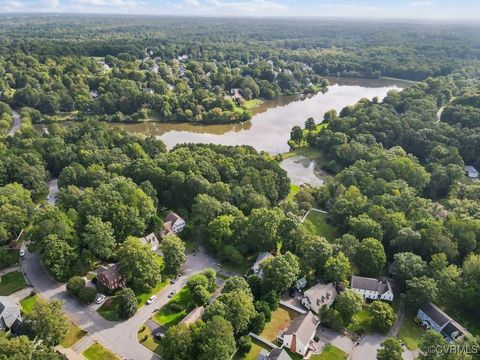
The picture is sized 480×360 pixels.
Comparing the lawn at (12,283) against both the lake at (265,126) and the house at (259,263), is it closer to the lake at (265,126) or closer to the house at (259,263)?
the house at (259,263)

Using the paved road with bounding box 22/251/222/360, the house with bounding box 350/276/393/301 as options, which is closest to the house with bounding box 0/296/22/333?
the paved road with bounding box 22/251/222/360

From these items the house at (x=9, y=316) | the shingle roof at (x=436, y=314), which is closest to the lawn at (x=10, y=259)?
the house at (x=9, y=316)

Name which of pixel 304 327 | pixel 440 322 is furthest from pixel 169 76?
pixel 440 322

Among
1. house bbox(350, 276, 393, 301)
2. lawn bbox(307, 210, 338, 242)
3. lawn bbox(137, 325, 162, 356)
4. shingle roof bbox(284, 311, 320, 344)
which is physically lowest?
lawn bbox(307, 210, 338, 242)

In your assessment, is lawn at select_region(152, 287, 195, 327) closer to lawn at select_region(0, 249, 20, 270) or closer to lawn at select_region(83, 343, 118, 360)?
lawn at select_region(83, 343, 118, 360)

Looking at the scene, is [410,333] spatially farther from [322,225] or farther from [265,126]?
[265,126]

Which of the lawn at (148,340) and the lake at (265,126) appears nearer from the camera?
the lawn at (148,340)

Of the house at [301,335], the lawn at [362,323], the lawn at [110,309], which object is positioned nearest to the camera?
the house at [301,335]
